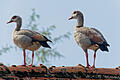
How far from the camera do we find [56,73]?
6.52 m

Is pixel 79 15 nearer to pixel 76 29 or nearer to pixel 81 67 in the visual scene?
pixel 76 29

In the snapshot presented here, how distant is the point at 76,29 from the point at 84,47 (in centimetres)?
59

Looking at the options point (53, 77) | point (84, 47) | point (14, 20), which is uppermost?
point (14, 20)

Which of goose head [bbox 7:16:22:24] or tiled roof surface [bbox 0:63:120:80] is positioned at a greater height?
goose head [bbox 7:16:22:24]

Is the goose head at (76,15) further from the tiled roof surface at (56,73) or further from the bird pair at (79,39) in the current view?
the tiled roof surface at (56,73)

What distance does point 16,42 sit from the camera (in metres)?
9.01

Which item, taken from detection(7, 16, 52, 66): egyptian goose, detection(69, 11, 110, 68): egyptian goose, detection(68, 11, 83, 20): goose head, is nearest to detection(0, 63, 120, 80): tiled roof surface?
detection(69, 11, 110, 68): egyptian goose

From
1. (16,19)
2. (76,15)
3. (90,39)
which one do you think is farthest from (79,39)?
(16,19)

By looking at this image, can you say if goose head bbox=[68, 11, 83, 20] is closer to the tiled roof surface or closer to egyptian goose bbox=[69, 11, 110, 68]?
egyptian goose bbox=[69, 11, 110, 68]

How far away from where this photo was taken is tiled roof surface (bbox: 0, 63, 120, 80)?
6.20 meters

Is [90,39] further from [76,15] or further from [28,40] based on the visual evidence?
[28,40]

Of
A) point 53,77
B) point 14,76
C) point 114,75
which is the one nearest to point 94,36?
point 114,75

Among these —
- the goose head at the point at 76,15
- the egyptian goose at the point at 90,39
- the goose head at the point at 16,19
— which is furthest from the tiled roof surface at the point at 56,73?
the goose head at the point at 16,19

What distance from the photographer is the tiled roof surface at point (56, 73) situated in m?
6.20
